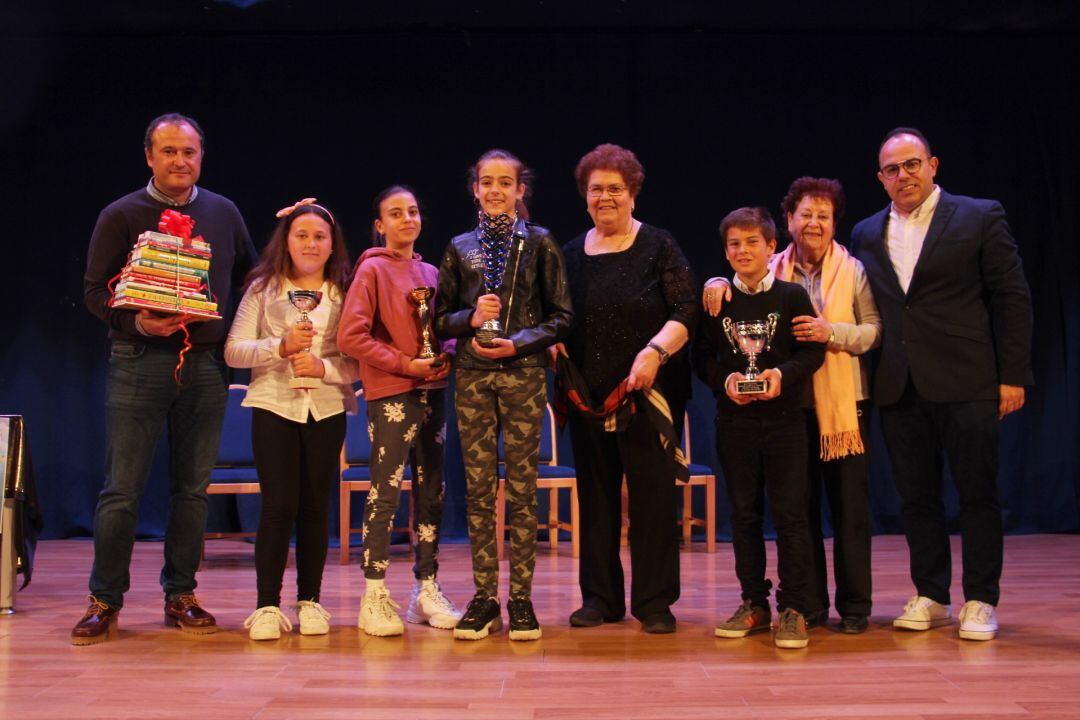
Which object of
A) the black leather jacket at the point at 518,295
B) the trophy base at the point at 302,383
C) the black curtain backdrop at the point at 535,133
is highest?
the black curtain backdrop at the point at 535,133

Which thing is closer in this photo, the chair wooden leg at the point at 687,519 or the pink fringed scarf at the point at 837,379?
the pink fringed scarf at the point at 837,379

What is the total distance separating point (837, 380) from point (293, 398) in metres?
1.78

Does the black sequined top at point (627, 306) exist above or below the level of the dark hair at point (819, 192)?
below

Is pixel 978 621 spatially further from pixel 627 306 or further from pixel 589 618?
pixel 627 306

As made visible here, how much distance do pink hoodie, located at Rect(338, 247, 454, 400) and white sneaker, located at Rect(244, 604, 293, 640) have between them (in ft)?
2.53

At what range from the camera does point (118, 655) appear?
316 centimetres

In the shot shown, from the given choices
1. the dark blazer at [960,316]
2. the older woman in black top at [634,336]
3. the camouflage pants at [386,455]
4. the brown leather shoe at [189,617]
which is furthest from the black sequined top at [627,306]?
the brown leather shoe at [189,617]

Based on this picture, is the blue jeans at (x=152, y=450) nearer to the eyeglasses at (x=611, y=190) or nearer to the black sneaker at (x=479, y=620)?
the black sneaker at (x=479, y=620)

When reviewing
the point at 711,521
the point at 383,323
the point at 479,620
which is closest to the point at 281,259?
the point at 383,323

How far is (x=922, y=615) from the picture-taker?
3.45 metres

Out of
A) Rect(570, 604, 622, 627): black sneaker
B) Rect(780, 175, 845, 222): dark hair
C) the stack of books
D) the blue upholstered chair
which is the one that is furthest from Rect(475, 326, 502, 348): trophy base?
the blue upholstered chair

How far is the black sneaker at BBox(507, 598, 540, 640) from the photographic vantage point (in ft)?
10.8

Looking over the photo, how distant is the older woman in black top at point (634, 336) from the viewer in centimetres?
349

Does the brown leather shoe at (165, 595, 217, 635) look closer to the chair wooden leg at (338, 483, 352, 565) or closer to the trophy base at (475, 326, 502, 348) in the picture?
the trophy base at (475, 326, 502, 348)
